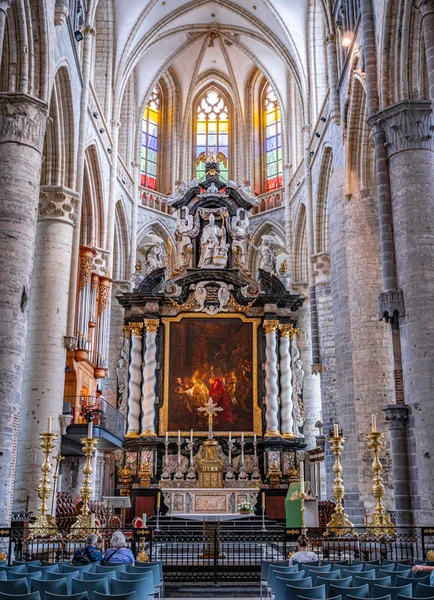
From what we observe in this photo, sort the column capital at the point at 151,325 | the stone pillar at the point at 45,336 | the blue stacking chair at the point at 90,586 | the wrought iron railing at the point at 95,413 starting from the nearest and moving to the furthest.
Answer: the blue stacking chair at the point at 90,586
the stone pillar at the point at 45,336
the wrought iron railing at the point at 95,413
the column capital at the point at 151,325

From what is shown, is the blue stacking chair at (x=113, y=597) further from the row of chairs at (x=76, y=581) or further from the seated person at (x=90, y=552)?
the seated person at (x=90, y=552)

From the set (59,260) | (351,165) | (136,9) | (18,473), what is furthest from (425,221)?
(136,9)

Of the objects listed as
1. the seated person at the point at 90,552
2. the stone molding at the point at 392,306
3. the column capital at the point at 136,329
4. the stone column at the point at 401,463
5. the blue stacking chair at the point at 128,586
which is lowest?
the blue stacking chair at the point at 128,586

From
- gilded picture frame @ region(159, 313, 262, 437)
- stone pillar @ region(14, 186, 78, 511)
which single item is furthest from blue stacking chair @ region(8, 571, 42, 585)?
gilded picture frame @ region(159, 313, 262, 437)

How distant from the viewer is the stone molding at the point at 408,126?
14023 millimetres

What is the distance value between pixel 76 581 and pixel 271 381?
15757 mm

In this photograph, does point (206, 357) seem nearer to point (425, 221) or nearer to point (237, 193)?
point (237, 193)

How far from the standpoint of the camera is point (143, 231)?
3194 centimetres

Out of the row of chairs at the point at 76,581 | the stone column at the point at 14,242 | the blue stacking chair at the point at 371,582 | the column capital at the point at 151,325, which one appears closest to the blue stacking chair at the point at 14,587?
the row of chairs at the point at 76,581

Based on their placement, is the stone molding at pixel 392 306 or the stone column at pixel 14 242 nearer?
the stone column at pixel 14 242

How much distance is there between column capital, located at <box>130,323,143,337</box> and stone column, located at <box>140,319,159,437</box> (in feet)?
0.93

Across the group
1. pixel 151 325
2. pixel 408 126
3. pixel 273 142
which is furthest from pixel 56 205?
pixel 273 142

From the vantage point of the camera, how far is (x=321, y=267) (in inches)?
971

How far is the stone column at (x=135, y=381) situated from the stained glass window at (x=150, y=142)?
517 inches
